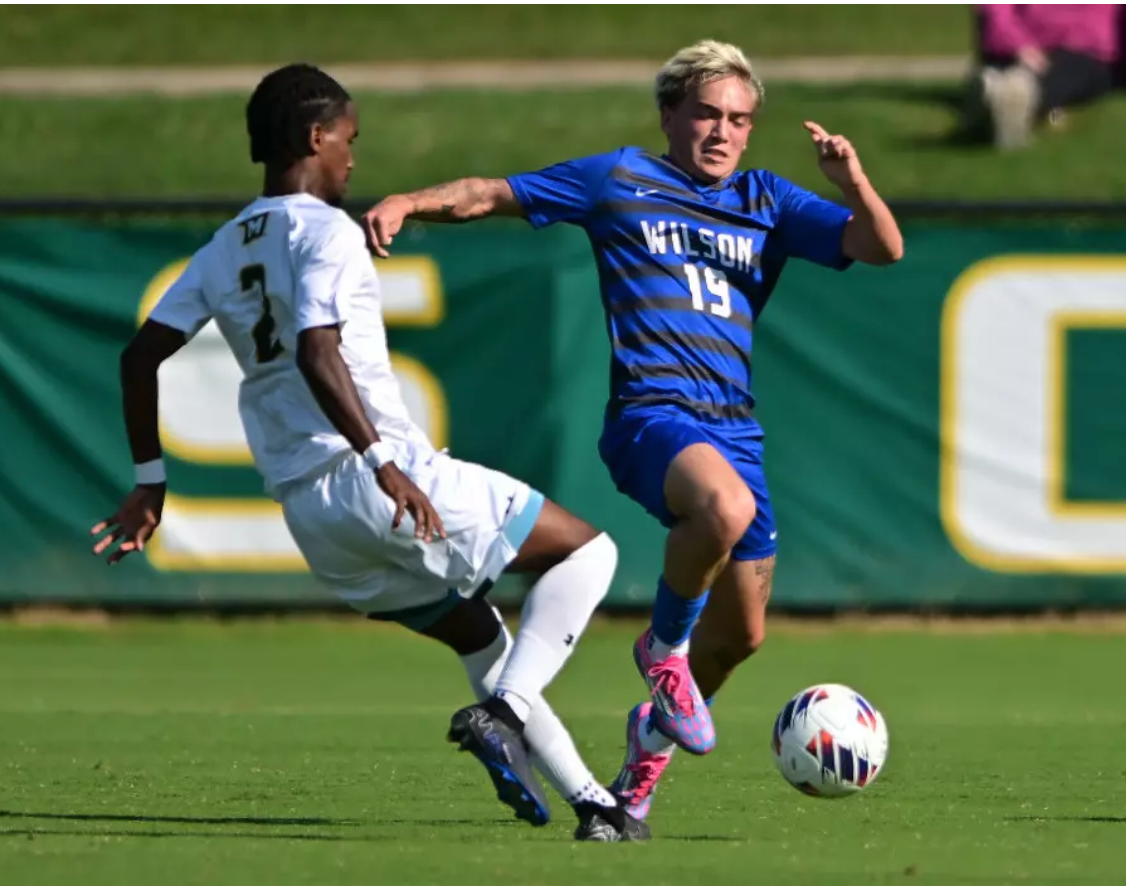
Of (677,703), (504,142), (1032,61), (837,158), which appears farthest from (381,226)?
(1032,61)

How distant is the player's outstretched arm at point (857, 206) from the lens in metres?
6.45

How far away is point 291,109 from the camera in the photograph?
19.7 ft

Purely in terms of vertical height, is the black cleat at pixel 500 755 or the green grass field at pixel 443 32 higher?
the black cleat at pixel 500 755

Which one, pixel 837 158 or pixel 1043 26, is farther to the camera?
pixel 1043 26

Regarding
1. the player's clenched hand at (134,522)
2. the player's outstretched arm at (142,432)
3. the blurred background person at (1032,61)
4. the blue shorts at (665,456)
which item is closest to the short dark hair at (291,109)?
the player's outstretched arm at (142,432)

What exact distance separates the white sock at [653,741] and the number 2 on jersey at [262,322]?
1.71 metres

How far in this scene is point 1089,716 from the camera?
9.60 metres

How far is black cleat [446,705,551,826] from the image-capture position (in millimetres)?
5801

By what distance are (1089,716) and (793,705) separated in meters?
3.36

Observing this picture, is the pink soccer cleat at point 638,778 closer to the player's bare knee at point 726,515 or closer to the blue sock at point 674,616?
the blue sock at point 674,616

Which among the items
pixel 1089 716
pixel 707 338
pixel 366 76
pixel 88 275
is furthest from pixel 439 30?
pixel 707 338

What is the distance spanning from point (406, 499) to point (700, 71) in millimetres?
1869

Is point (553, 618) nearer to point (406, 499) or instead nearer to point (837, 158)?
point (406, 499)

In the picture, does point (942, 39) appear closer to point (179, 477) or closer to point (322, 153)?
point (179, 477)
